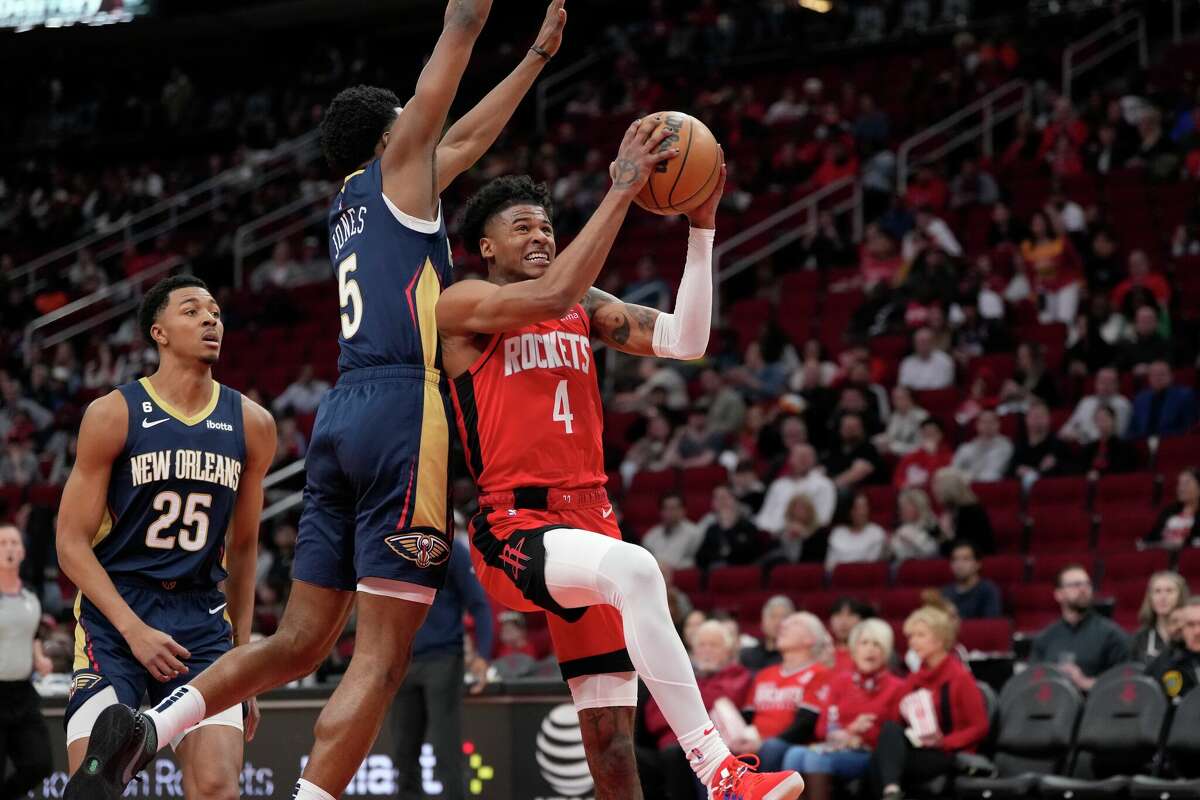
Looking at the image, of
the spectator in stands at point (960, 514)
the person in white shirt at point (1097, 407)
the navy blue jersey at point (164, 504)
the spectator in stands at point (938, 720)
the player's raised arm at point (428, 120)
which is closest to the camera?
the player's raised arm at point (428, 120)

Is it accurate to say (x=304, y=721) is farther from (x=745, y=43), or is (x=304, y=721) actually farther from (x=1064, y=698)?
(x=745, y=43)

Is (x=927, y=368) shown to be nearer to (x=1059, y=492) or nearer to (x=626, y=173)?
(x=1059, y=492)

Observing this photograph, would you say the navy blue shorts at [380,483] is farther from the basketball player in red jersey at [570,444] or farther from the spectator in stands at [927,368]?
the spectator in stands at [927,368]

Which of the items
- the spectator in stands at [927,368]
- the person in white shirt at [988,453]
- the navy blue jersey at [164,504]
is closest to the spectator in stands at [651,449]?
the spectator in stands at [927,368]

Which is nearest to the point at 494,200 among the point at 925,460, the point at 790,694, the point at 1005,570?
the point at 790,694

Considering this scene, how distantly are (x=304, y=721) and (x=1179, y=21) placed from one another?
14.7 meters

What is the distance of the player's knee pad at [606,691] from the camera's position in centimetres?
509

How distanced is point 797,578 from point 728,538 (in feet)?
2.93

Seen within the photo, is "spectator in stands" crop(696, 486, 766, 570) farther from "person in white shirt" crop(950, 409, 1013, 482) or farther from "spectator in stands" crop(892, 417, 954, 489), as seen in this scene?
"person in white shirt" crop(950, 409, 1013, 482)

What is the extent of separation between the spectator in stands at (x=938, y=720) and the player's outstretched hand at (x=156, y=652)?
471 cm

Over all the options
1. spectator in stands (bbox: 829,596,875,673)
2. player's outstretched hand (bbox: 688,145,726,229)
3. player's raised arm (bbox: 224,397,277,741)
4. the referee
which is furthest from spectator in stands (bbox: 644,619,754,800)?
player's outstretched hand (bbox: 688,145,726,229)

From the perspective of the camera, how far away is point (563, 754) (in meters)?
9.33

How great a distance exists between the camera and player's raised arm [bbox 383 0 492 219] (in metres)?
5.07

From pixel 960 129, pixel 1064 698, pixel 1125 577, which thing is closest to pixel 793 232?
pixel 960 129
